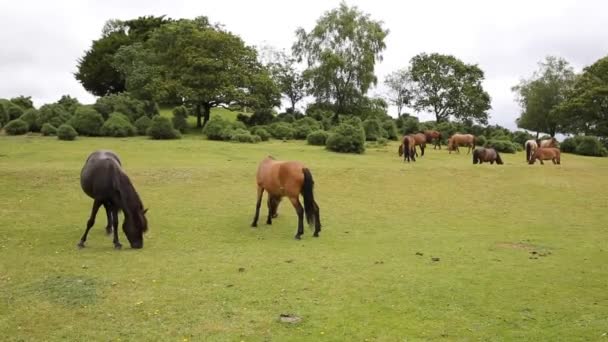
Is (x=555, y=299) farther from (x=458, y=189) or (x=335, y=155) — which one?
(x=335, y=155)

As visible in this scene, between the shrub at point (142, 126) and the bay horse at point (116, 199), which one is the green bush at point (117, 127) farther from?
the bay horse at point (116, 199)

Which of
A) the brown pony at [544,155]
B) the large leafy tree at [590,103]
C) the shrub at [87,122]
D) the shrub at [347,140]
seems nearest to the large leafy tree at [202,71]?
the shrub at [87,122]

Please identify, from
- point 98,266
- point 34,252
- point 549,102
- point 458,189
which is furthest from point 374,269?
point 549,102

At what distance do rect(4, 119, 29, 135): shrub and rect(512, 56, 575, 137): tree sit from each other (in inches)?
1639

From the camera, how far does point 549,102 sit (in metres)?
49.5

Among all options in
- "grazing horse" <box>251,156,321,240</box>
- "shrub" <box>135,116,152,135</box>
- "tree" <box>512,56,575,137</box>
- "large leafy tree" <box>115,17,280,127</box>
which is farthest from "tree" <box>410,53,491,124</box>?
"grazing horse" <box>251,156,321,240</box>

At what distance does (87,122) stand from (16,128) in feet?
11.8

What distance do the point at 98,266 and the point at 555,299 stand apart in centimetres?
696

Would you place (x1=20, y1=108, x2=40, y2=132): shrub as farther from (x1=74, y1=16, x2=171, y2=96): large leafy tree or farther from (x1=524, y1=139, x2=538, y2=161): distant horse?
(x1=524, y1=139, x2=538, y2=161): distant horse

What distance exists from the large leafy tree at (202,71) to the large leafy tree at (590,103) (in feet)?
78.4

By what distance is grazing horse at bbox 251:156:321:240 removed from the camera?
38.1ft

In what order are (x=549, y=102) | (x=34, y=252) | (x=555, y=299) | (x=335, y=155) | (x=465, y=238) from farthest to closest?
(x=549, y=102) → (x=335, y=155) → (x=465, y=238) → (x=34, y=252) → (x=555, y=299)

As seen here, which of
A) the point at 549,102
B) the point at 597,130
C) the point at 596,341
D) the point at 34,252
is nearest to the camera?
the point at 596,341

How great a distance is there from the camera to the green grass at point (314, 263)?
641 cm
